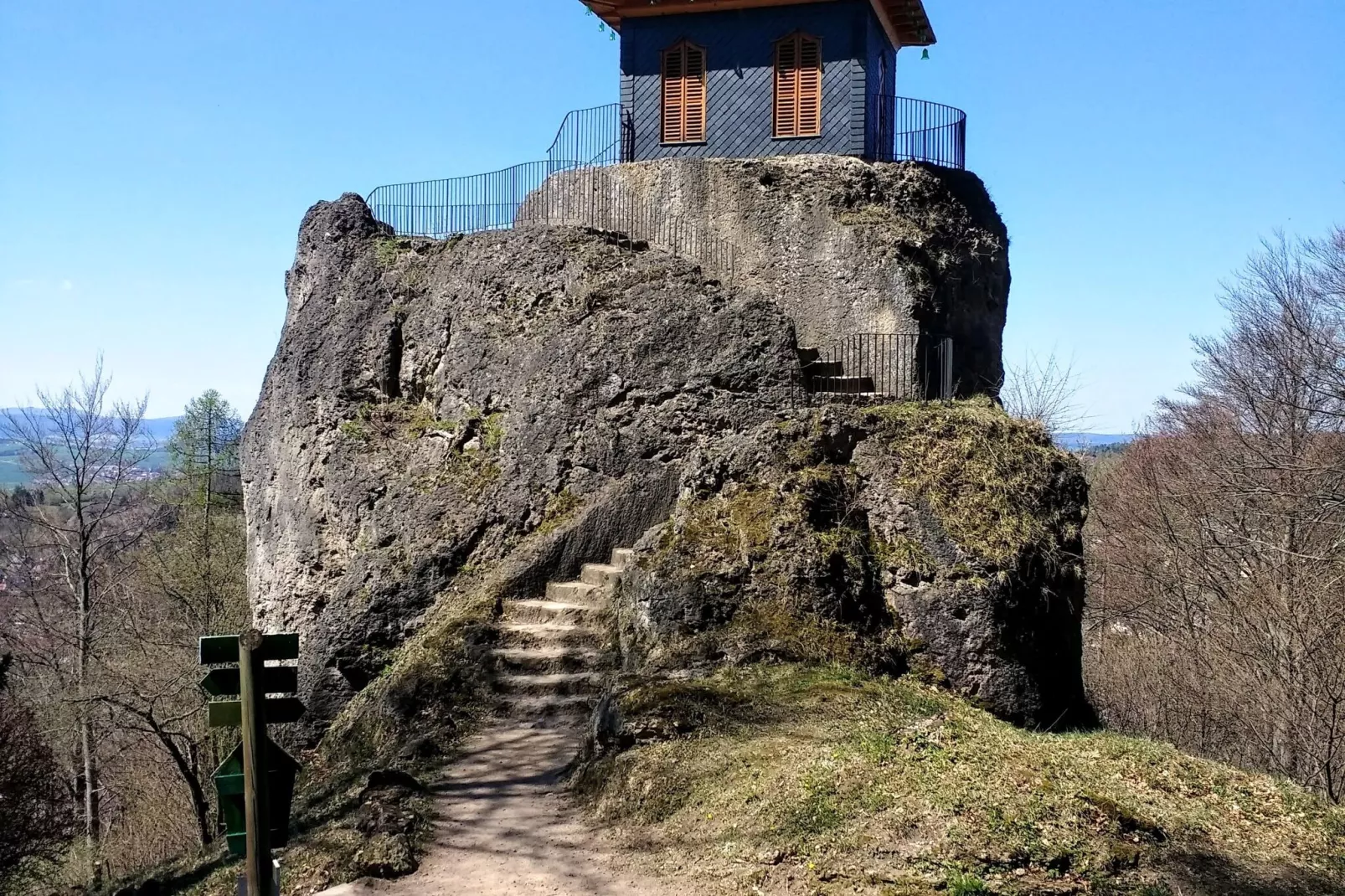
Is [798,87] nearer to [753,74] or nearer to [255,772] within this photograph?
[753,74]

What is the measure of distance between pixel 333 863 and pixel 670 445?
7377mm

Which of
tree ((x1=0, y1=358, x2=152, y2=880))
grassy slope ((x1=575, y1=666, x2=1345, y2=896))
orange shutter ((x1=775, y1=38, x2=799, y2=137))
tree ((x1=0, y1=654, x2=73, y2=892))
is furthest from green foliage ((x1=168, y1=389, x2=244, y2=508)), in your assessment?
grassy slope ((x1=575, y1=666, x2=1345, y2=896))

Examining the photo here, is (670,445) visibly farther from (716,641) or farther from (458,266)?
(458,266)

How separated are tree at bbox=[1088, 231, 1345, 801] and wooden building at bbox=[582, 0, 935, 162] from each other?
27.0 feet

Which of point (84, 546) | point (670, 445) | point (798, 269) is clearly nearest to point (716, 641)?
point (670, 445)

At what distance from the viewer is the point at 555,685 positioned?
11.3m

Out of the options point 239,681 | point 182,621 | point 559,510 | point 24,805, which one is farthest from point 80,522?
point 239,681

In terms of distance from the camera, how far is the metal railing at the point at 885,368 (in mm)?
14539

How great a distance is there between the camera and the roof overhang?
1838cm

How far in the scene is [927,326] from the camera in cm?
1500

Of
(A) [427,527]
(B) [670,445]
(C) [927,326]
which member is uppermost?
(C) [927,326]

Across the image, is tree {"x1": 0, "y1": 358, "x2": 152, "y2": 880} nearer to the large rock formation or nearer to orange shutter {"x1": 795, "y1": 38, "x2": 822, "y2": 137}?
the large rock formation

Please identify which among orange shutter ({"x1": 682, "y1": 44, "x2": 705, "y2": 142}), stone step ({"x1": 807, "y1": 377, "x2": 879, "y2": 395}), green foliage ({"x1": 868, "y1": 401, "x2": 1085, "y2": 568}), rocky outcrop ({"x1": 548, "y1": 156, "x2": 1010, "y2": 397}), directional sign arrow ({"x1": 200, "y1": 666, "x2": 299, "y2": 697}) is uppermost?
orange shutter ({"x1": 682, "y1": 44, "x2": 705, "y2": 142})

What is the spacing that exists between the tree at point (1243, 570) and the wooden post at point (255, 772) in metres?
12.9
